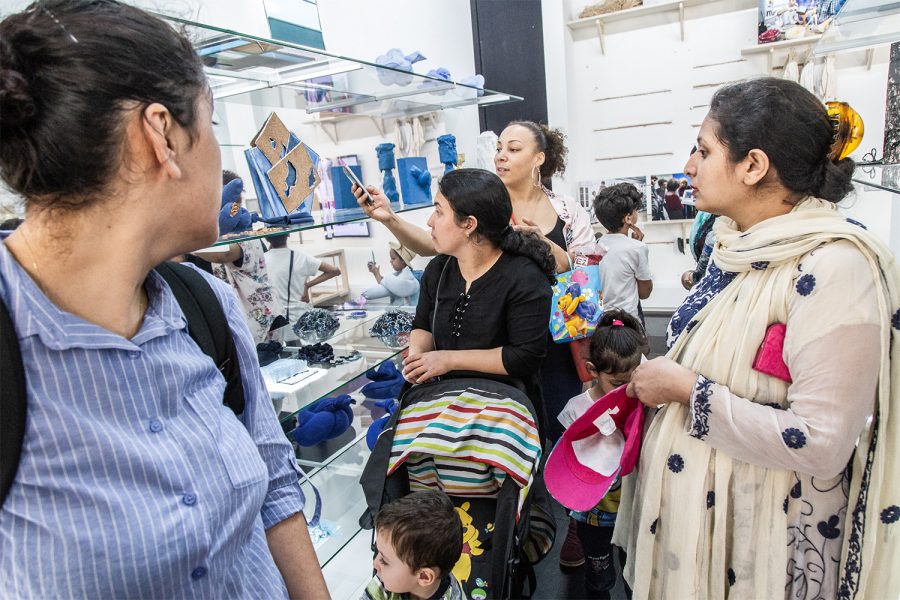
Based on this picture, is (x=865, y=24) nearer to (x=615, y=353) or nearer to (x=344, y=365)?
(x=615, y=353)

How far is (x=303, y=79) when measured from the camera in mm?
2053

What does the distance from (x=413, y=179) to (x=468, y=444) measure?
4.89 feet

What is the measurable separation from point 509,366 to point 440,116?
7.48ft

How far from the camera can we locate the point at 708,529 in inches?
59.5

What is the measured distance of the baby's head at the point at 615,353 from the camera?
A: 7.52 feet

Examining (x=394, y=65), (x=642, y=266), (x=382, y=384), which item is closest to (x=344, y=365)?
(x=382, y=384)

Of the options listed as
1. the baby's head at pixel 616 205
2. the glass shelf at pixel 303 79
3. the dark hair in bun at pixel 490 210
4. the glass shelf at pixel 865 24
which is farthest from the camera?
the baby's head at pixel 616 205

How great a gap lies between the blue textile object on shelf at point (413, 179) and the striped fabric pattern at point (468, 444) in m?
1.25

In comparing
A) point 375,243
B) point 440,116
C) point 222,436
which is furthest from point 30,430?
point 440,116

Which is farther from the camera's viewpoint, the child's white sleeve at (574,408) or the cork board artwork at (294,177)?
the child's white sleeve at (574,408)

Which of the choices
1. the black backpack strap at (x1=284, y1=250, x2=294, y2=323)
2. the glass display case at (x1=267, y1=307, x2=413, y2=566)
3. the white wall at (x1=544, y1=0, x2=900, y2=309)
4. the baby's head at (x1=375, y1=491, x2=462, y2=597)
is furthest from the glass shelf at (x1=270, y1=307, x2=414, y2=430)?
the white wall at (x1=544, y1=0, x2=900, y2=309)

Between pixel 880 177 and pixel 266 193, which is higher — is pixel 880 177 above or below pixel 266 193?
below

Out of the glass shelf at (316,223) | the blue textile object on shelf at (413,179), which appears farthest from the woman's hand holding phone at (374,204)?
the blue textile object on shelf at (413,179)

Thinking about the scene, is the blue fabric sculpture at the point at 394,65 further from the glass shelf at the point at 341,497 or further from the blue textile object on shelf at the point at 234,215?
the glass shelf at the point at 341,497
